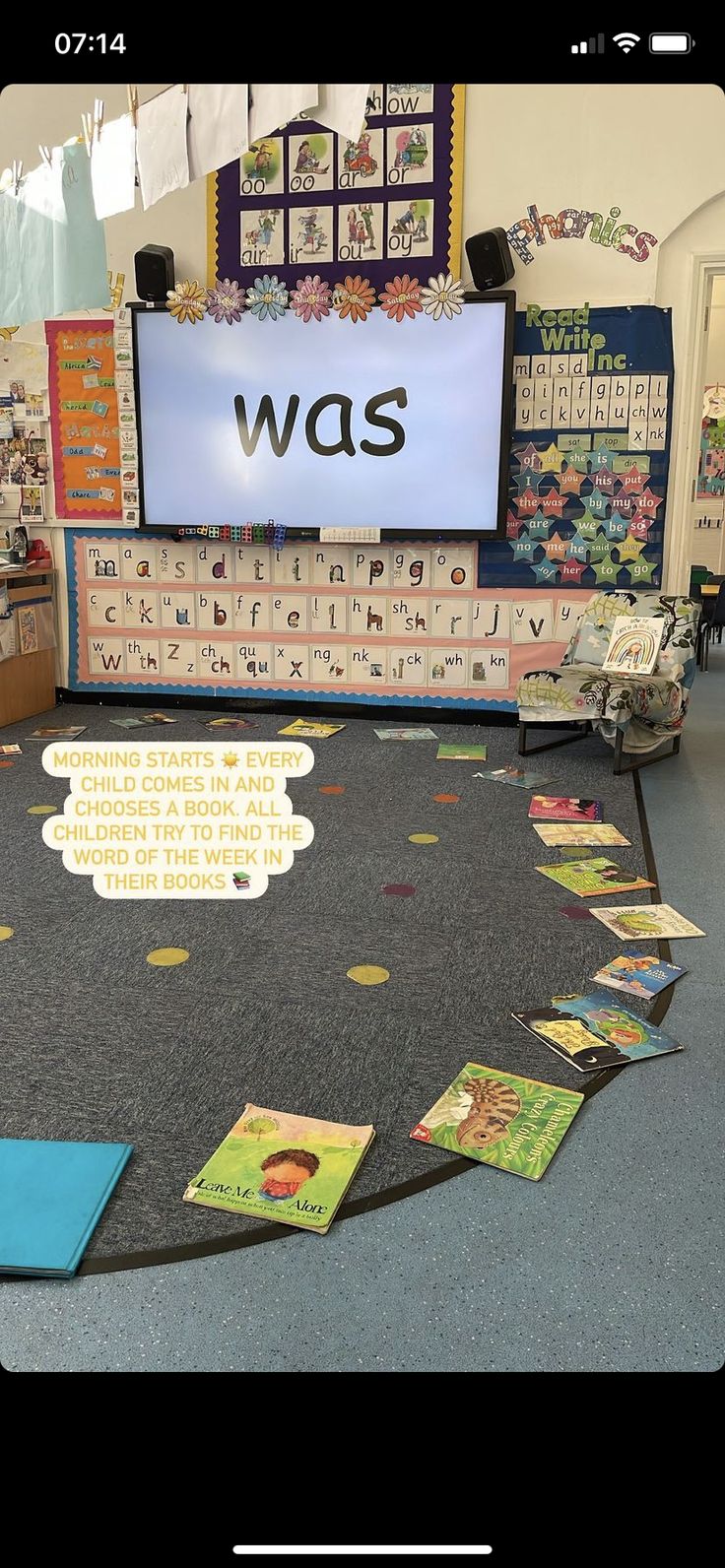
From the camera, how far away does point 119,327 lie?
5125 millimetres

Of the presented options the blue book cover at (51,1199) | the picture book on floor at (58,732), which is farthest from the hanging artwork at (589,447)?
the blue book cover at (51,1199)

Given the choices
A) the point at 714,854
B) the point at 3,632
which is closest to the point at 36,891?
the point at 714,854

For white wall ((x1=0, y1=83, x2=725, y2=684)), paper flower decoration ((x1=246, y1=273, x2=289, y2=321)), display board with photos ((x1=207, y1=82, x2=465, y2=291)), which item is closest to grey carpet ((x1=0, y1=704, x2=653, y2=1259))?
white wall ((x1=0, y1=83, x2=725, y2=684))

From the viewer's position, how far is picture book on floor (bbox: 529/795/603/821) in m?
3.65

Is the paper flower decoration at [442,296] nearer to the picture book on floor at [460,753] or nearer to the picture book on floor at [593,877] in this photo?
the picture book on floor at [460,753]

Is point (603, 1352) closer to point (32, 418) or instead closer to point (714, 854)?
point (714, 854)

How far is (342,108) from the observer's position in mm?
1150

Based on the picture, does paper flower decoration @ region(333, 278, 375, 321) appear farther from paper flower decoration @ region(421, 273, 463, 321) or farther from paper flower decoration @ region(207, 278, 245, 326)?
paper flower decoration @ region(207, 278, 245, 326)

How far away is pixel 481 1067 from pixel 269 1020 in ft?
1.56

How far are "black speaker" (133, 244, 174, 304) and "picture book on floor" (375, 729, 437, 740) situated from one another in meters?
2.27

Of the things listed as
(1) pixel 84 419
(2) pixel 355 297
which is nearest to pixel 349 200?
(2) pixel 355 297

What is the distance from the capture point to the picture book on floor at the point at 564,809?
12.0 ft

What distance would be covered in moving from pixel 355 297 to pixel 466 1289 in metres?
4.40

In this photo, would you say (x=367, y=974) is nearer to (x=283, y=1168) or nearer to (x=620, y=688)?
(x=283, y=1168)
